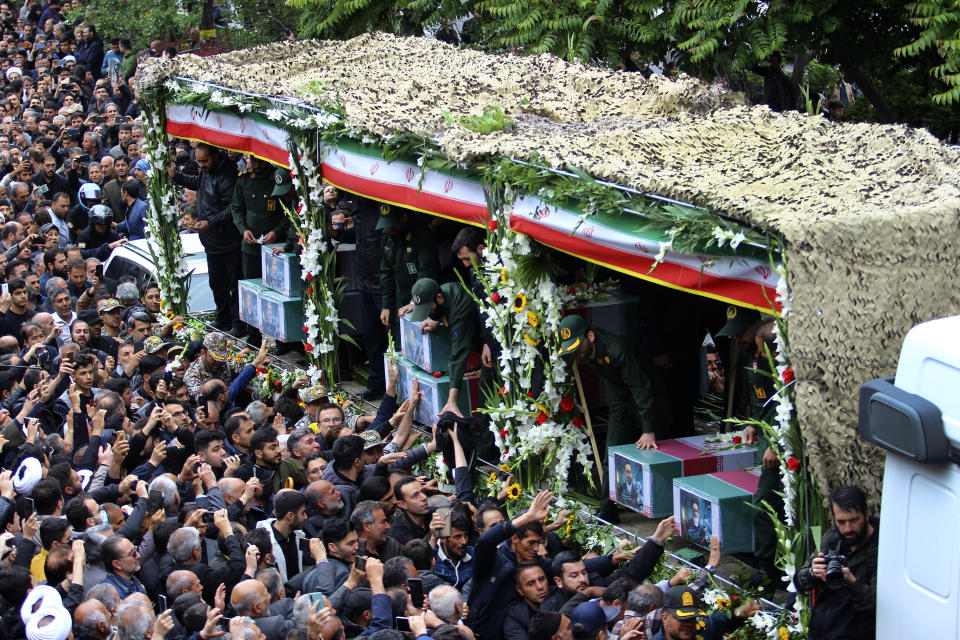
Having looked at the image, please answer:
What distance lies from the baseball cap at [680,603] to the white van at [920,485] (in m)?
0.96

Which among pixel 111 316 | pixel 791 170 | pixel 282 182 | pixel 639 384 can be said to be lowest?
pixel 111 316

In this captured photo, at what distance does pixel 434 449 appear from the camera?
30.0ft

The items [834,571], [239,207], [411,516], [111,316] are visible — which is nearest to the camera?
[834,571]

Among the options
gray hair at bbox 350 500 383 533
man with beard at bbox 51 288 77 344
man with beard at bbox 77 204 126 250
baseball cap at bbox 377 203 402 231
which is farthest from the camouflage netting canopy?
man with beard at bbox 77 204 126 250

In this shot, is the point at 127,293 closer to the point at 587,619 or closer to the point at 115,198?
the point at 115,198

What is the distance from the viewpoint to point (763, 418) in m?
7.69

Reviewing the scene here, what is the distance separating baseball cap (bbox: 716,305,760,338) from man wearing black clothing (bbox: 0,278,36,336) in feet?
24.7

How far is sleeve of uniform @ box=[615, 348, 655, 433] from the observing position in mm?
8547

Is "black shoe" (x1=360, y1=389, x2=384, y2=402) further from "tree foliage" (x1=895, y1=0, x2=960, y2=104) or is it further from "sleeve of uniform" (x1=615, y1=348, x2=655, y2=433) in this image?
"tree foliage" (x1=895, y1=0, x2=960, y2=104)

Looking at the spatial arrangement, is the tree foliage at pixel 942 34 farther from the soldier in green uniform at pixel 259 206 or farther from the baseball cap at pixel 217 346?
the baseball cap at pixel 217 346

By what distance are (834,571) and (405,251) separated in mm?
5554

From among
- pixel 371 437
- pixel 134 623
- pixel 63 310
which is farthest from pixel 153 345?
pixel 134 623

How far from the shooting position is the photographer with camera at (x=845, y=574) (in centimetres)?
608

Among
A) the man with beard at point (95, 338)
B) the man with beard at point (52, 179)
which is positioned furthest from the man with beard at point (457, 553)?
the man with beard at point (52, 179)
